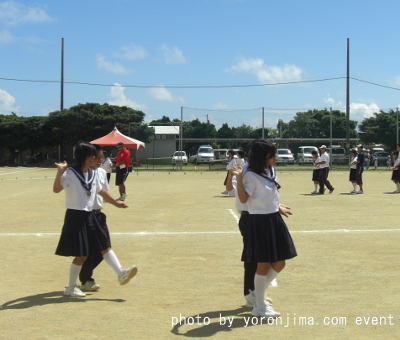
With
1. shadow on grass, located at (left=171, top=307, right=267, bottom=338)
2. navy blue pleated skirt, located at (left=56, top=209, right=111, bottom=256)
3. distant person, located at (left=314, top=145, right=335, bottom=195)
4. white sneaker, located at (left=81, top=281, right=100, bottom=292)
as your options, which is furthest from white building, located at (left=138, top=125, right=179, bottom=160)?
shadow on grass, located at (left=171, top=307, right=267, bottom=338)

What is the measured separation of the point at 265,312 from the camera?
5.56 m

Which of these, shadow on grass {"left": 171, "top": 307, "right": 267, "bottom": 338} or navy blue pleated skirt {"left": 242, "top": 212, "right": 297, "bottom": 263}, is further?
navy blue pleated skirt {"left": 242, "top": 212, "right": 297, "bottom": 263}

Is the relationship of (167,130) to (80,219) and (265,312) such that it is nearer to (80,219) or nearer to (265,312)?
(80,219)

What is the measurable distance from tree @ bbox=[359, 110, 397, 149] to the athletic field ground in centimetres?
5193

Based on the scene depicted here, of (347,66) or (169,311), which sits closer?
(169,311)

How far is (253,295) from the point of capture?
600 cm

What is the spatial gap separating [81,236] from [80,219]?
0.62ft

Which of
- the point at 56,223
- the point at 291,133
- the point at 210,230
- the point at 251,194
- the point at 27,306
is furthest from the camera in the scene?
the point at 291,133

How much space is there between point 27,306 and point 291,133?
8222 centimetres

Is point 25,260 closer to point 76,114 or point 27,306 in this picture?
point 27,306

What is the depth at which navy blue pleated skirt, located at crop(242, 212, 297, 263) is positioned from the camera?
18.4 ft

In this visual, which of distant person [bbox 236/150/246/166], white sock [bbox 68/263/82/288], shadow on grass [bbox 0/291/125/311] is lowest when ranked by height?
shadow on grass [bbox 0/291/125/311]

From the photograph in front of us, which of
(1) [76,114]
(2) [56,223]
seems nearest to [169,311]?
(2) [56,223]

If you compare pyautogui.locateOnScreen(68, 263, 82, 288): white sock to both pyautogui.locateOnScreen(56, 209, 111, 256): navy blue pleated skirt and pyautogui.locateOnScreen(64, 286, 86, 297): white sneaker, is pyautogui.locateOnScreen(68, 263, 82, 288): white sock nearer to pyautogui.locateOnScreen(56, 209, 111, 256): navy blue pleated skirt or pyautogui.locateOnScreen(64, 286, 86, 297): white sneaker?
pyautogui.locateOnScreen(64, 286, 86, 297): white sneaker
